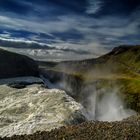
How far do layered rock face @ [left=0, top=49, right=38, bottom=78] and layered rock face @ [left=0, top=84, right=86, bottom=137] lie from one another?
21915mm

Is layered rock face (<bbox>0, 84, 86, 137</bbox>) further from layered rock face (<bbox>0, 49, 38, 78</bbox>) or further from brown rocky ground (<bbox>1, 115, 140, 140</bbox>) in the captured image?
layered rock face (<bbox>0, 49, 38, 78</bbox>)

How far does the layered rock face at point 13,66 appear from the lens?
69.4 metres

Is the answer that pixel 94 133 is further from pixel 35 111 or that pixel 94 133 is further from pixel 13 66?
pixel 13 66

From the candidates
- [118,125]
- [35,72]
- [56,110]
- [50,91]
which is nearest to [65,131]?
[118,125]

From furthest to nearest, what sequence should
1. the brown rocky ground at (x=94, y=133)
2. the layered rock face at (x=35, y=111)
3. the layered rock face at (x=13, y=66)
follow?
the layered rock face at (x=13, y=66), the layered rock face at (x=35, y=111), the brown rocky ground at (x=94, y=133)

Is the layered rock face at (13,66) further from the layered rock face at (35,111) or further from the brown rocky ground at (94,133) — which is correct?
the brown rocky ground at (94,133)

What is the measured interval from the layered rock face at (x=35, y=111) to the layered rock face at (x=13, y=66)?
21.9 metres

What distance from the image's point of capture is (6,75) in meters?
68.5

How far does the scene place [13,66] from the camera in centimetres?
7331

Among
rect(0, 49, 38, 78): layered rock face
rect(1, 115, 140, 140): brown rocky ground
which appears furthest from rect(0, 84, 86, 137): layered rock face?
rect(0, 49, 38, 78): layered rock face

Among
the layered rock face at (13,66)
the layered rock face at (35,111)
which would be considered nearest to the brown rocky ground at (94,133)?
the layered rock face at (35,111)

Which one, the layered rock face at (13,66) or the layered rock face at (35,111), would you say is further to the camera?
the layered rock face at (13,66)

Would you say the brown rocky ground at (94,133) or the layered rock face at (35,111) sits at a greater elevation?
the brown rocky ground at (94,133)

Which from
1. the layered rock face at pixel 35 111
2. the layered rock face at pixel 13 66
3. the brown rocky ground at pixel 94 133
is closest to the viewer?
the brown rocky ground at pixel 94 133
